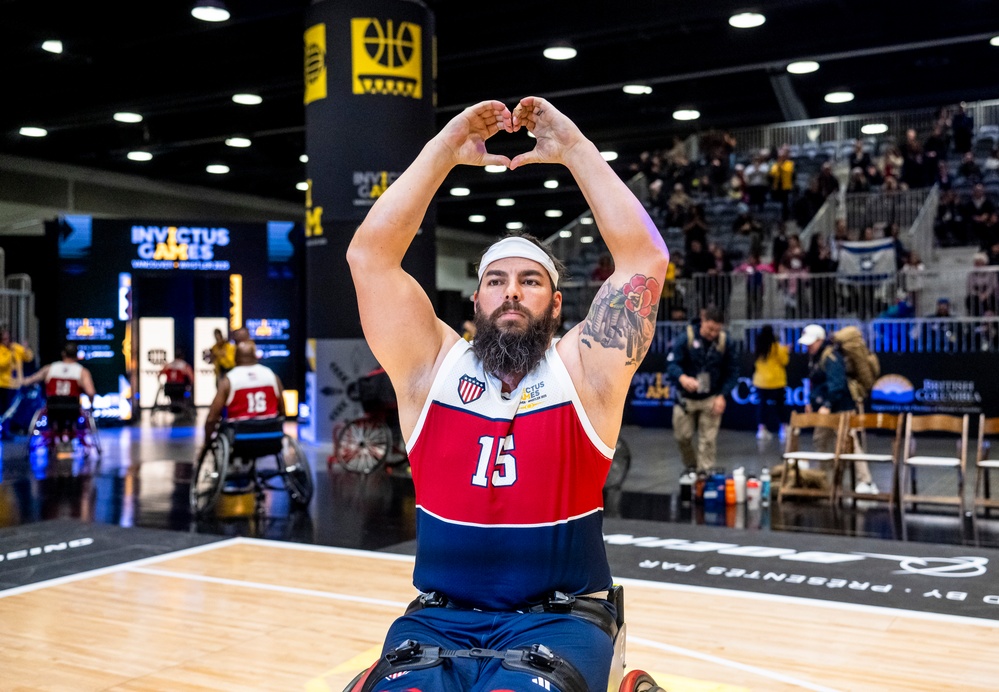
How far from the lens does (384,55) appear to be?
12.4 meters

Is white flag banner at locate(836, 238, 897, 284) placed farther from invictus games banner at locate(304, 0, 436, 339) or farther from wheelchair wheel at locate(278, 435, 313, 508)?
wheelchair wheel at locate(278, 435, 313, 508)

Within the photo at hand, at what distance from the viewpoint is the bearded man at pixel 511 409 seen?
266 centimetres

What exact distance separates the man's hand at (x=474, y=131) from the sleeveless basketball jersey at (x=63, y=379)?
11102mm

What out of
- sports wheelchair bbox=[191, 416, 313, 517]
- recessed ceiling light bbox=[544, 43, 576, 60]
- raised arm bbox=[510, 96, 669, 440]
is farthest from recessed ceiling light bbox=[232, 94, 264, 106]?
raised arm bbox=[510, 96, 669, 440]

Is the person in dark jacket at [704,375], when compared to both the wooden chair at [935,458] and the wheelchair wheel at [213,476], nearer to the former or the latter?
the wooden chair at [935,458]

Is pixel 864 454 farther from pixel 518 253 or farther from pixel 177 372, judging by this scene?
pixel 177 372

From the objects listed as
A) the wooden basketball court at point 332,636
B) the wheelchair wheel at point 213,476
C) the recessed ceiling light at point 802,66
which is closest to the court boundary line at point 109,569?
the wooden basketball court at point 332,636

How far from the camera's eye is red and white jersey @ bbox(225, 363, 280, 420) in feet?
28.1

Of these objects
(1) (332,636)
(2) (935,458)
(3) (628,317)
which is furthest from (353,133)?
(3) (628,317)

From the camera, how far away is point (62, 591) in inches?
240

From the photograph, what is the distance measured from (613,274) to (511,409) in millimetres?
479

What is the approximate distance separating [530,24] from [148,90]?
20.4ft

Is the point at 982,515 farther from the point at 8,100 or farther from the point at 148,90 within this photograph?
the point at 8,100

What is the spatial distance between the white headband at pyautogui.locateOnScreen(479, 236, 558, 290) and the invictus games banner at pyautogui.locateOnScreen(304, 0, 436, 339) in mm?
9425
